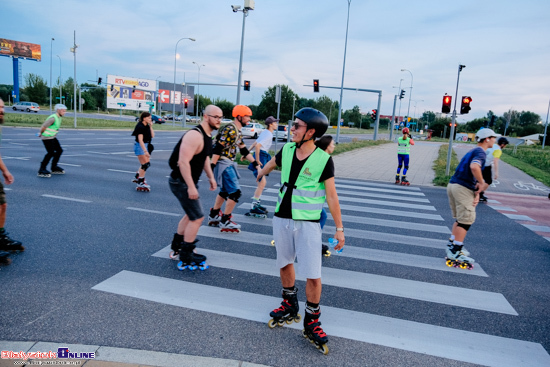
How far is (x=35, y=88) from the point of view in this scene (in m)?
82.8

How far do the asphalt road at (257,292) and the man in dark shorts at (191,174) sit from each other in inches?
9.4

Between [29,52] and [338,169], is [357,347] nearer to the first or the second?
[338,169]

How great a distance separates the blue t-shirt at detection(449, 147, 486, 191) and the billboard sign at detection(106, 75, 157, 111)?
240 feet

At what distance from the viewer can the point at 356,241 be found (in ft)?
20.0

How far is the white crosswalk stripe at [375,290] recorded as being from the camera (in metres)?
3.25

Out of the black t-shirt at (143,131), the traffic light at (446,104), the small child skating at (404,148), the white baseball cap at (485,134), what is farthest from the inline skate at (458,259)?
the traffic light at (446,104)

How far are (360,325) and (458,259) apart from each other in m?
2.44

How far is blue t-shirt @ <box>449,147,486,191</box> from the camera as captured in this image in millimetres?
4965

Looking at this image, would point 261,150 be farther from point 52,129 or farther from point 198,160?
point 52,129

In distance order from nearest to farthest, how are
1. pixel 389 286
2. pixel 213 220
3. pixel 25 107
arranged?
pixel 389 286, pixel 213 220, pixel 25 107

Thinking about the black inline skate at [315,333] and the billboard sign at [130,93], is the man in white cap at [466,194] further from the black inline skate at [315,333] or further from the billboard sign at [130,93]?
the billboard sign at [130,93]

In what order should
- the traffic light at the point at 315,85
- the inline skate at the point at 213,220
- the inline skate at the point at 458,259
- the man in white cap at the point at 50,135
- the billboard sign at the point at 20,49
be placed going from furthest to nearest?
the billboard sign at the point at 20,49
the traffic light at the point at 315,85
the man in white cap at the point at 50,135
the inline skate at the point at 213,220
the inline skate at the point at 458,259

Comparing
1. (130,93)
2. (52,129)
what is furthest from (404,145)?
(130,93)

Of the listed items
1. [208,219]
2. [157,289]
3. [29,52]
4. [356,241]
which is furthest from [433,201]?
[29,52]
